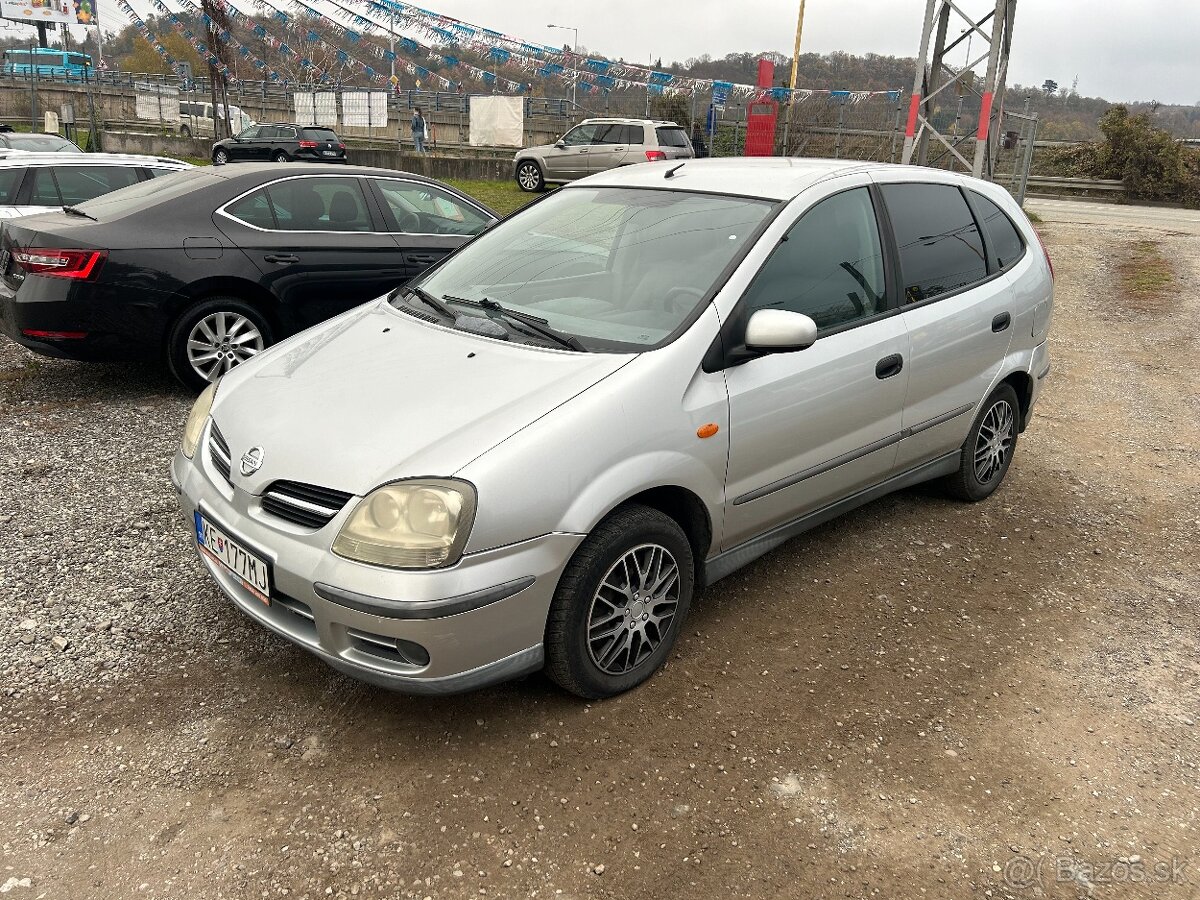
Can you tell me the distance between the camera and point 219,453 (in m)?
2.93

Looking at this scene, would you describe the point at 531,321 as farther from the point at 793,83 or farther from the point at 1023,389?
the point at 793,83

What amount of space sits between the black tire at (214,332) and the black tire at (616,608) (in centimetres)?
387

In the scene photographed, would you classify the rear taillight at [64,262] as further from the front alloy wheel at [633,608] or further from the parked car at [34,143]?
the parked car at [34,143]

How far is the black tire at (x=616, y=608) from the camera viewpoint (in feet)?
8.68

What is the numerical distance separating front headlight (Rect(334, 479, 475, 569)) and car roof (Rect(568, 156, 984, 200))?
1.84 metres

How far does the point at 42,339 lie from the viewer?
17.0 ft

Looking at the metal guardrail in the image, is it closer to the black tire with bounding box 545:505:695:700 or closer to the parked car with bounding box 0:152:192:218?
the parked car with bounding box 0:152:192:218

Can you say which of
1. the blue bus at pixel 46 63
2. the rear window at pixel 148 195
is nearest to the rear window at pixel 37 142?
the rear window at pixel 148 195

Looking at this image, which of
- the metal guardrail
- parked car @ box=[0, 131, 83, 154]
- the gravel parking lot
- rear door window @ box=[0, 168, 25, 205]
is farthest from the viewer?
the metal guardrail

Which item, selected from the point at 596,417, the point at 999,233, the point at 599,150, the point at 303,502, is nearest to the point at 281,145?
the point at 599,150

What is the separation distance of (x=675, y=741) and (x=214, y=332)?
169 inches

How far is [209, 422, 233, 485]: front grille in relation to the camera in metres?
2.85

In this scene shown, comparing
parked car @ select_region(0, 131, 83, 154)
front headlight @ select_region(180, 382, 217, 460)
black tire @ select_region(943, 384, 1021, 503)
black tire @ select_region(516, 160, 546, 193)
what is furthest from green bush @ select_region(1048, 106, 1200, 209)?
front headlight @ select_region(180, 382, 217, 460)

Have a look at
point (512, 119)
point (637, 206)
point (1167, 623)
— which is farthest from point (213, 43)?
point (1167, 623)
